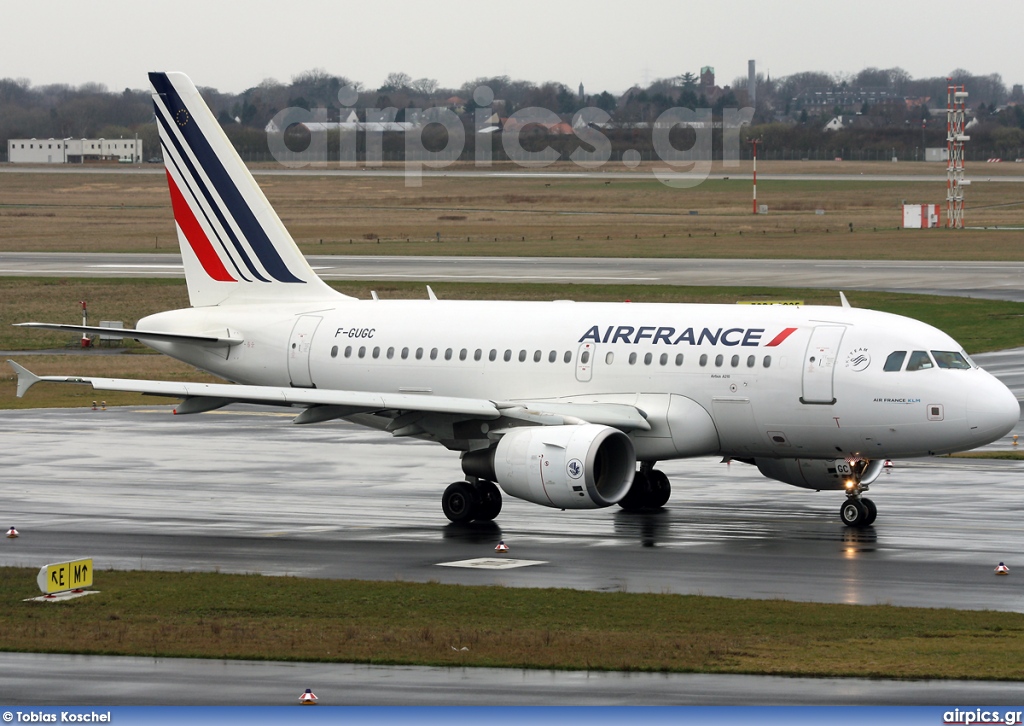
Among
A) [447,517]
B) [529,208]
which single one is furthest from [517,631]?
[529,208]

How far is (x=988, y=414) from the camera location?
100.0 feet

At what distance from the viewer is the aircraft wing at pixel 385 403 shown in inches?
1260

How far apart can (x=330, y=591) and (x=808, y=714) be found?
32.4ft

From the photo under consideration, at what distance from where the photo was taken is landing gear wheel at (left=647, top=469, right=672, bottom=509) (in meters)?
35.0

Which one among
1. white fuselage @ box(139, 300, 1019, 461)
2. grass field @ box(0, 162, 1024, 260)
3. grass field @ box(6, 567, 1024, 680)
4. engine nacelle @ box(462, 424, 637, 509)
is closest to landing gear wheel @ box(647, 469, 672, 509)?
white fuselage @ box(139, 300, 1019, 461)

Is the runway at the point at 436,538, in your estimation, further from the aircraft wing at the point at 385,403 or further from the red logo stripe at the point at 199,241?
the red logo stripe at the point at 199,241

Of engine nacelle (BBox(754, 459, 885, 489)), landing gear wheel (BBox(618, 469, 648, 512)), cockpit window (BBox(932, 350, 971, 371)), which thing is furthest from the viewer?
landing gear wheel (BBox(618, 469, 648, 512))

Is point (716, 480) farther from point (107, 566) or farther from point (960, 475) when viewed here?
point (107, 566)

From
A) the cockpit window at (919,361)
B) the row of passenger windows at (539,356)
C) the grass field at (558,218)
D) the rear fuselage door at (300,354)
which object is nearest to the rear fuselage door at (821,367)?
the row of passenger windows at (539,356)

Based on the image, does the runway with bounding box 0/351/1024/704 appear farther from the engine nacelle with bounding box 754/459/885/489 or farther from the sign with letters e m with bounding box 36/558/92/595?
the sign with letters e m with bounding box 36/558/92/595

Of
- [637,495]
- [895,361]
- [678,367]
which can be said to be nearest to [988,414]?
[895,361]

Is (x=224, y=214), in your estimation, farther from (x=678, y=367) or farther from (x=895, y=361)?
(x=895, y=361)

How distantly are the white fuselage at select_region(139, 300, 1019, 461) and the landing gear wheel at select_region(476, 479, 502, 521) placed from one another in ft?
8.10

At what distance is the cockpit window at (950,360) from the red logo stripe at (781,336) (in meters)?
2.83
